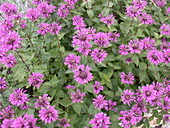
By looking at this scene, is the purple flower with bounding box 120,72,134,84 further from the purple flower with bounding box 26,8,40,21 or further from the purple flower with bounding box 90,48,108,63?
the purple flower with bounding box 26,8,40,21

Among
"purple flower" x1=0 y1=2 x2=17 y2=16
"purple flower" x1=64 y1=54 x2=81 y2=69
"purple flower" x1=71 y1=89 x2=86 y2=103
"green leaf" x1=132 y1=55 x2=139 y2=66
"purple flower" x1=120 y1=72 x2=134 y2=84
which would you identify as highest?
"purple flower" x1=0 y1=2 x2=17 y2=16

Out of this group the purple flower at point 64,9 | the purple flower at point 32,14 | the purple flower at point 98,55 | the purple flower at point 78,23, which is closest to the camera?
the purple flower at point 98,55

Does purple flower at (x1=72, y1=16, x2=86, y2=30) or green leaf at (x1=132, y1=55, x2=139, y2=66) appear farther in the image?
purple flower at (x1=72, y1=16, x2=86, y2=30)

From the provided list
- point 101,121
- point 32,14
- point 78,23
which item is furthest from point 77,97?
point 32,14

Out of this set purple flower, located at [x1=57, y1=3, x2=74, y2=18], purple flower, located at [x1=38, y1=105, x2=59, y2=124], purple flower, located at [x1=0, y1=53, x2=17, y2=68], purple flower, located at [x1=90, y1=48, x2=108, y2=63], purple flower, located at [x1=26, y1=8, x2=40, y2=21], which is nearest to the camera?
purple flower, located at [x1=38, y1=105, x2=59, y2=124]

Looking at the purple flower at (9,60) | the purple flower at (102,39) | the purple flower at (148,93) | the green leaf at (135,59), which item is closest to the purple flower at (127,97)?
the purple flower at (148,93)

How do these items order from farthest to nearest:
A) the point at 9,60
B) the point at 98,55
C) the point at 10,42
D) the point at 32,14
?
1. the point at 32,14
2. the point at 98,55
3. the point at 9,60
4. the point at 10,42

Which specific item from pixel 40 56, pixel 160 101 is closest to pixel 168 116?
pixel 160 101

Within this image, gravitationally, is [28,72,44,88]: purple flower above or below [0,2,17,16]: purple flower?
below

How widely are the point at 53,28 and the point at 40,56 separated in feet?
1.59

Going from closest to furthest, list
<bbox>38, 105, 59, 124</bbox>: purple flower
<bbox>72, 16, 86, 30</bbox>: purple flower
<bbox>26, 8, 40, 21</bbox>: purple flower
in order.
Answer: <bbox>38, 105, 59, 124</bbox>: purple flower → <bbox>26, 8, 40, 21</bbox>: purple flower → <bbox>72, 16, 86, 30</bbox>: purple flower

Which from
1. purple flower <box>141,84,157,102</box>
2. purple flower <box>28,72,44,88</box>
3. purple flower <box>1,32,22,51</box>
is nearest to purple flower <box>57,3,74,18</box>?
Answer: purple flower <box>1,32,22,51</box>

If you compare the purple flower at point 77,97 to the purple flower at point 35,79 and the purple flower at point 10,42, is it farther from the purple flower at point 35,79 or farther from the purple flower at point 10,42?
the purple flower at point 10,42

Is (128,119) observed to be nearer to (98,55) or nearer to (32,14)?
(98,55)
